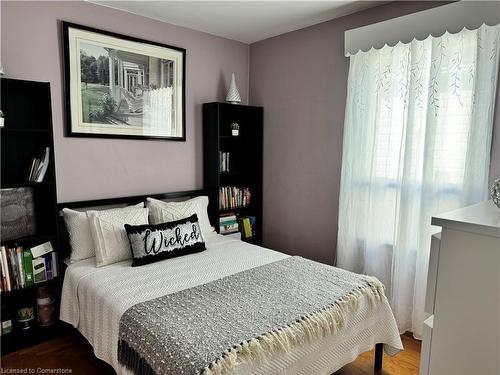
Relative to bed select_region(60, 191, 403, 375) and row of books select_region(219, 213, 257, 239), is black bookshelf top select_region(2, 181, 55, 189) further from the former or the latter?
row of books select_region(219, 213, 257, 239)

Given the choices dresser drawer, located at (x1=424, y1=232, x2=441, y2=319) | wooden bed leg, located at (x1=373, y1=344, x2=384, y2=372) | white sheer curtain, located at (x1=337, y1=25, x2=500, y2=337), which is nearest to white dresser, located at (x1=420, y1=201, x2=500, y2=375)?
dresser drawer, located at (x1=424, y1=232, x2=441, y2=319)

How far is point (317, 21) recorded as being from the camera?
313cm

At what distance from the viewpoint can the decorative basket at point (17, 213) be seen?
2.39 m

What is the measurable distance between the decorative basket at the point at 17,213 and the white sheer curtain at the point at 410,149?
2426mm

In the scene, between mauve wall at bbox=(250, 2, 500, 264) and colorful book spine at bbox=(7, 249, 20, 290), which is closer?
colorful book spine at bbox=(7, 249, 20, 290)

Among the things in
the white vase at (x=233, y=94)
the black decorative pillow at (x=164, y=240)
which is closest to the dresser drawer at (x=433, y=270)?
the black decorative pillow at (x=164, y=240)

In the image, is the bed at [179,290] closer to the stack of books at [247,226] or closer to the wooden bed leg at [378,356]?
the wooden bed leg at [378,356]

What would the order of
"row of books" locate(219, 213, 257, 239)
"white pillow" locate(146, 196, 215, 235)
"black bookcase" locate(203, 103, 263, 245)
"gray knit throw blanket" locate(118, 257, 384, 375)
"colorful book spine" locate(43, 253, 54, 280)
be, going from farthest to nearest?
"row of books" locate(219, 213, 257, 239), "black bookcase" locate(203, 103, 263, 245), "white pillow" locate(146, 196, 215, 235), "colorful book spine" locate(43, 253, 54, 280), "gray knit throw blanket" locate(118, 257, 384, 375)

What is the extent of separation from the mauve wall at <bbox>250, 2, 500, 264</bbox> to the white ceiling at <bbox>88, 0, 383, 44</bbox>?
139 mm

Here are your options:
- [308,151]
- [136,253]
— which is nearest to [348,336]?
[136,253]

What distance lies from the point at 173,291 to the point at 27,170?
4.75 feet

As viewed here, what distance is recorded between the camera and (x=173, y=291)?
204 cm

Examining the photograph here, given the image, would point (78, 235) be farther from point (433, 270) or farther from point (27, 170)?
point (433, 270)

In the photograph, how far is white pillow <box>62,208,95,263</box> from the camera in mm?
2551
